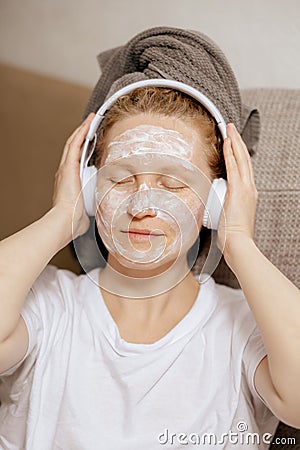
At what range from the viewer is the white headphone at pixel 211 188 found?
1.02 meters

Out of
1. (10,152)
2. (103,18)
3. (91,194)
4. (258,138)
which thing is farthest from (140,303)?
(103,18)

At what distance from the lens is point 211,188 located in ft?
3.41

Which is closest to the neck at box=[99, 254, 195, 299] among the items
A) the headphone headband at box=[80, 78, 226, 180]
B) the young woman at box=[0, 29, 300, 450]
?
the young woman at box=[0, 29, 300, 450]

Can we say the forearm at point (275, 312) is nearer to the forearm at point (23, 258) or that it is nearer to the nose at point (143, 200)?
the nose at point (143, 200)

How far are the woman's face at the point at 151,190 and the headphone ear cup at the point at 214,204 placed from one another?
0.05 ft

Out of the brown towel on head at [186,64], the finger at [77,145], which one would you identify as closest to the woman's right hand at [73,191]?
the finger at [77,145]

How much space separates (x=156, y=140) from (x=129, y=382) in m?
0.35

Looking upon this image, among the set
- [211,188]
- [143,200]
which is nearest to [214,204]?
[211,188]

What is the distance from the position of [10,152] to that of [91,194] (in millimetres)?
672

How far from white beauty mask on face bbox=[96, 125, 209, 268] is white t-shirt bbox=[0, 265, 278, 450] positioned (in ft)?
0.46

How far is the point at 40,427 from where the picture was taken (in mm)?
1046

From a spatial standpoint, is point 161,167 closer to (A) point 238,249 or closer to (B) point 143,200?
(B) point 143,200

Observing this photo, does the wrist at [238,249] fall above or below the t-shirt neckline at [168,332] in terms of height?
above

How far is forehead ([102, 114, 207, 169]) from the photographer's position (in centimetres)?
99
